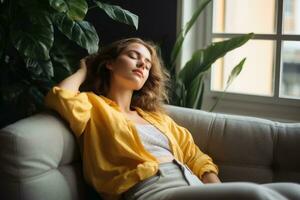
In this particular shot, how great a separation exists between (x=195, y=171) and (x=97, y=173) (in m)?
0.41

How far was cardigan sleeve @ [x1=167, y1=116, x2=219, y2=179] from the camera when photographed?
1825 millimetres

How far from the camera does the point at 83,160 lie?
5.51ft

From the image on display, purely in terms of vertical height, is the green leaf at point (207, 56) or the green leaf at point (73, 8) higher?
the green leaf at point (73, 8)

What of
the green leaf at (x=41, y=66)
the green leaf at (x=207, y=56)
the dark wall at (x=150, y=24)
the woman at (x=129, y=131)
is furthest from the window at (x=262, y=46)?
the green leaf at (x=41, y=66)

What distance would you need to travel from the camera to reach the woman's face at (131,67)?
1.80 m

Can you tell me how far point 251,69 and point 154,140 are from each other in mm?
1023

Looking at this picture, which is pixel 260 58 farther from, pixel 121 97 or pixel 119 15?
pixel 121 97

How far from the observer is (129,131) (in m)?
1.69

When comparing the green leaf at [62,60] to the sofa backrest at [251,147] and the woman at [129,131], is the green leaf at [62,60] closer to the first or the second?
the woman at [129,131]

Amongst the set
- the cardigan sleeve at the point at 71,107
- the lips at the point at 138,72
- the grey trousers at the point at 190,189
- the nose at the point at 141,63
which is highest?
the nose at the point at 141,63

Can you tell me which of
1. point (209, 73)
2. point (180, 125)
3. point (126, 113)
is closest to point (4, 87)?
point (126, 113)

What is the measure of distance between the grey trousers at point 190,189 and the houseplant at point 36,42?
2.12 ft

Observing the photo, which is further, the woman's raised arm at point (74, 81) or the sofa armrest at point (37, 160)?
the woman's raised arm at point (74, 81)

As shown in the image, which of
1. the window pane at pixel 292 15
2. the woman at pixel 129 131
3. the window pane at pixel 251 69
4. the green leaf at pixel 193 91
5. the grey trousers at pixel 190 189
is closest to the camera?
the grey trousers at pixel 190 189
